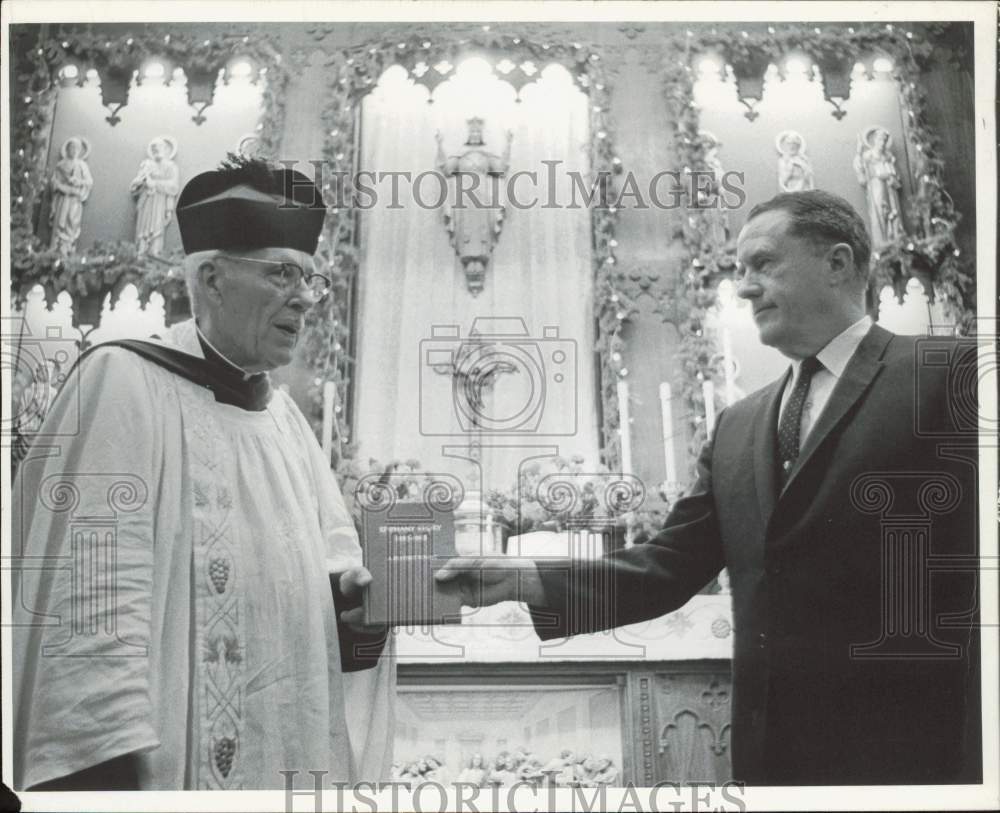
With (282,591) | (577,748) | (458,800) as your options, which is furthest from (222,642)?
(577,748)

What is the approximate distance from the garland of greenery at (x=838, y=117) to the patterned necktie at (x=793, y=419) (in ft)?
0.94

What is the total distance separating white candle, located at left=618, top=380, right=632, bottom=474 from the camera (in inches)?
183

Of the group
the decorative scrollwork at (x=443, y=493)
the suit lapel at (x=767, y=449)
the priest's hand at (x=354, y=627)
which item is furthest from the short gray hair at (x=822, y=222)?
the priest's hand at (x=354, y=627)

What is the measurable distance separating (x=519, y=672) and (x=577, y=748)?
340 millimetres

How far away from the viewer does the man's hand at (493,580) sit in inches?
180

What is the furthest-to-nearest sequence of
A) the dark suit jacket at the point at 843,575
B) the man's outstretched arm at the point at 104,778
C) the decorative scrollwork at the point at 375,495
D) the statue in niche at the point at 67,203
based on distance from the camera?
the statue in niche at the point at 67,203
the decorative scrollwork at the point at 375,495
the dark suit jacket at the point at 843,575
the man's outstretched arm at the point at 104,778

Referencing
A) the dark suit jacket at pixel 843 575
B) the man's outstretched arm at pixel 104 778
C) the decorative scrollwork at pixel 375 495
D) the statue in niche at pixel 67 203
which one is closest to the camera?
the man's outstretched arm at pixel 104 778

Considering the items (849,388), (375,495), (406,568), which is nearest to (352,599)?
(406,568)

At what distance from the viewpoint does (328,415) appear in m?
4.64

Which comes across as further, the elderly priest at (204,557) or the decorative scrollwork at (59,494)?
the decorative scrollwork at (59,494)

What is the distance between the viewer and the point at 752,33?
15.8 feet

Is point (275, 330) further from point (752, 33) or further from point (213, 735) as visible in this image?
point (752, 33)

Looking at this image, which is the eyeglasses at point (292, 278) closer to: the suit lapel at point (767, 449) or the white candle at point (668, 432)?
the white candle at point (668, 432)

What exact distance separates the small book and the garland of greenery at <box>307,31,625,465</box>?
0.31 metres
